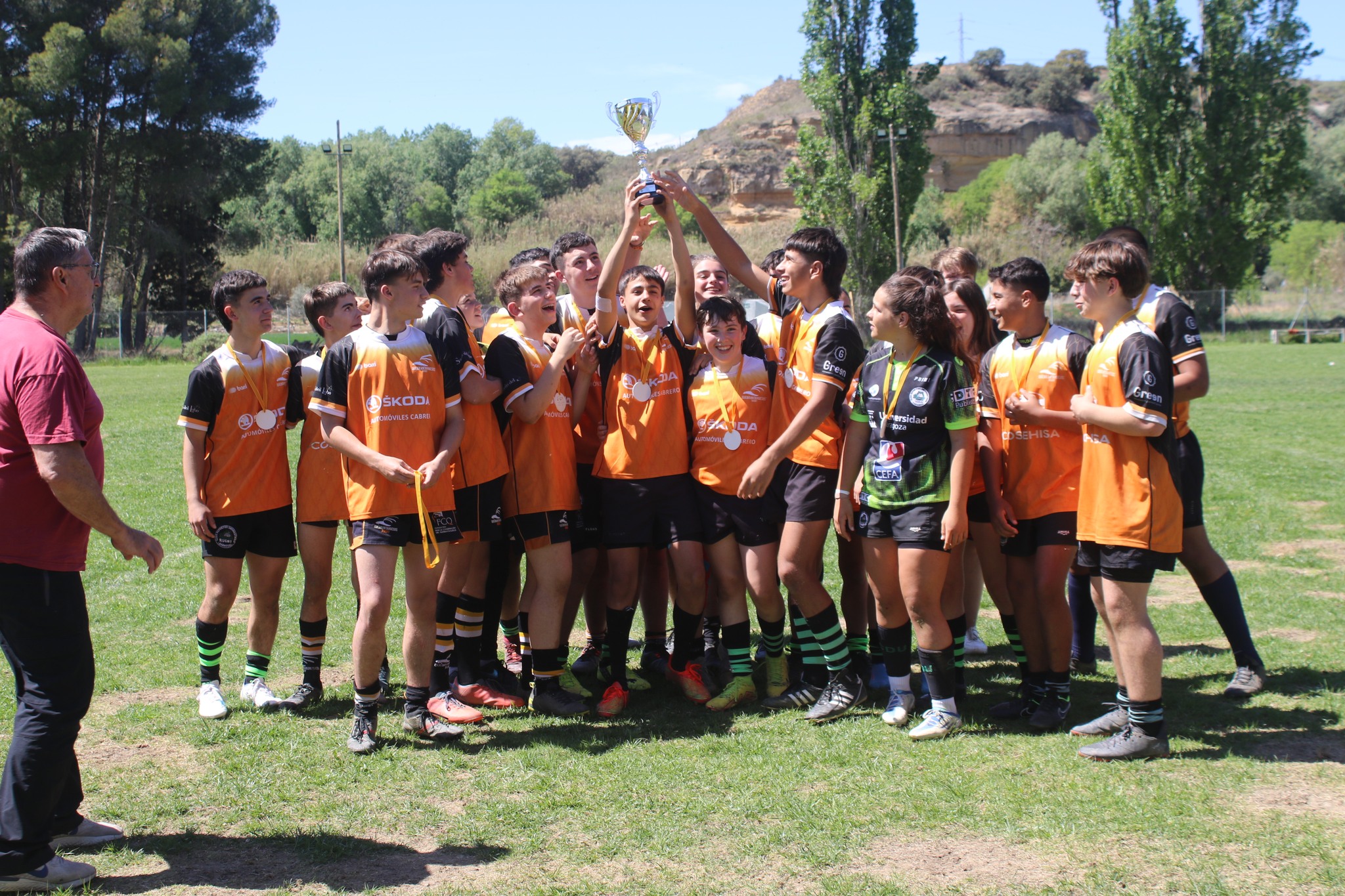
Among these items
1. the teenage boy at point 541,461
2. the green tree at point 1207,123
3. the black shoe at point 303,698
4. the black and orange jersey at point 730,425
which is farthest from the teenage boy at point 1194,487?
the green tree at point 1207,123

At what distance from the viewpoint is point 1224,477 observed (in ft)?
34.6

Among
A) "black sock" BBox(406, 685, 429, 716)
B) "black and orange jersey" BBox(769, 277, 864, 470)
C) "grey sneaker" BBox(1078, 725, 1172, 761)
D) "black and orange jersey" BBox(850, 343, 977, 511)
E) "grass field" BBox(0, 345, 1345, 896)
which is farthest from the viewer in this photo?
"black and orange jersey" BBox(769, 277, 864, 470)

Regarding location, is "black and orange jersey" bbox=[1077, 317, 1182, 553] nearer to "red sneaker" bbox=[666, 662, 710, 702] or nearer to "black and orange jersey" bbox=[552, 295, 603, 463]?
"red sneaker" bbox=[666, 662, 710, 702]

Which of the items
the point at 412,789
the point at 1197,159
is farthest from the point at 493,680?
the point at 1197,159

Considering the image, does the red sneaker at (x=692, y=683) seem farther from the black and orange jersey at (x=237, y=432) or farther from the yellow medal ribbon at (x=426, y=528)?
the black and orange jersey at (x=237, y=432)

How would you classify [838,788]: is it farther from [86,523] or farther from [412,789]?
[86,523]

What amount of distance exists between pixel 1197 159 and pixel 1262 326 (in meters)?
7.83

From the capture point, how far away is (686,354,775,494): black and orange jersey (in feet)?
16.5

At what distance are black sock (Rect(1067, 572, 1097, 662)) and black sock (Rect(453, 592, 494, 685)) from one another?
327 cm

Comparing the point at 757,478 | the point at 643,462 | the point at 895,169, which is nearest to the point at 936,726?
the point at 757,478

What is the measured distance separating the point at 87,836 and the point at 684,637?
2765 mm

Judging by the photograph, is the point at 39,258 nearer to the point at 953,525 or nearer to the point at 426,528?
the point at 426,528

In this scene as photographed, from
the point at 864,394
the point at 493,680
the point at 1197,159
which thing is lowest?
the point at 493,680

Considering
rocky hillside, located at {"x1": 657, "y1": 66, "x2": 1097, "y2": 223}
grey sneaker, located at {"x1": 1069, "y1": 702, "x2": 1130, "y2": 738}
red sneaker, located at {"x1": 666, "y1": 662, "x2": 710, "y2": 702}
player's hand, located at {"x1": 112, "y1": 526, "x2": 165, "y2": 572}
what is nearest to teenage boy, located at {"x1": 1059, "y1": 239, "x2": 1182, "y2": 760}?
grey sneaker, located at {"x1": 1069, "y1": 702, "x2": 1130, "y2": 738}
